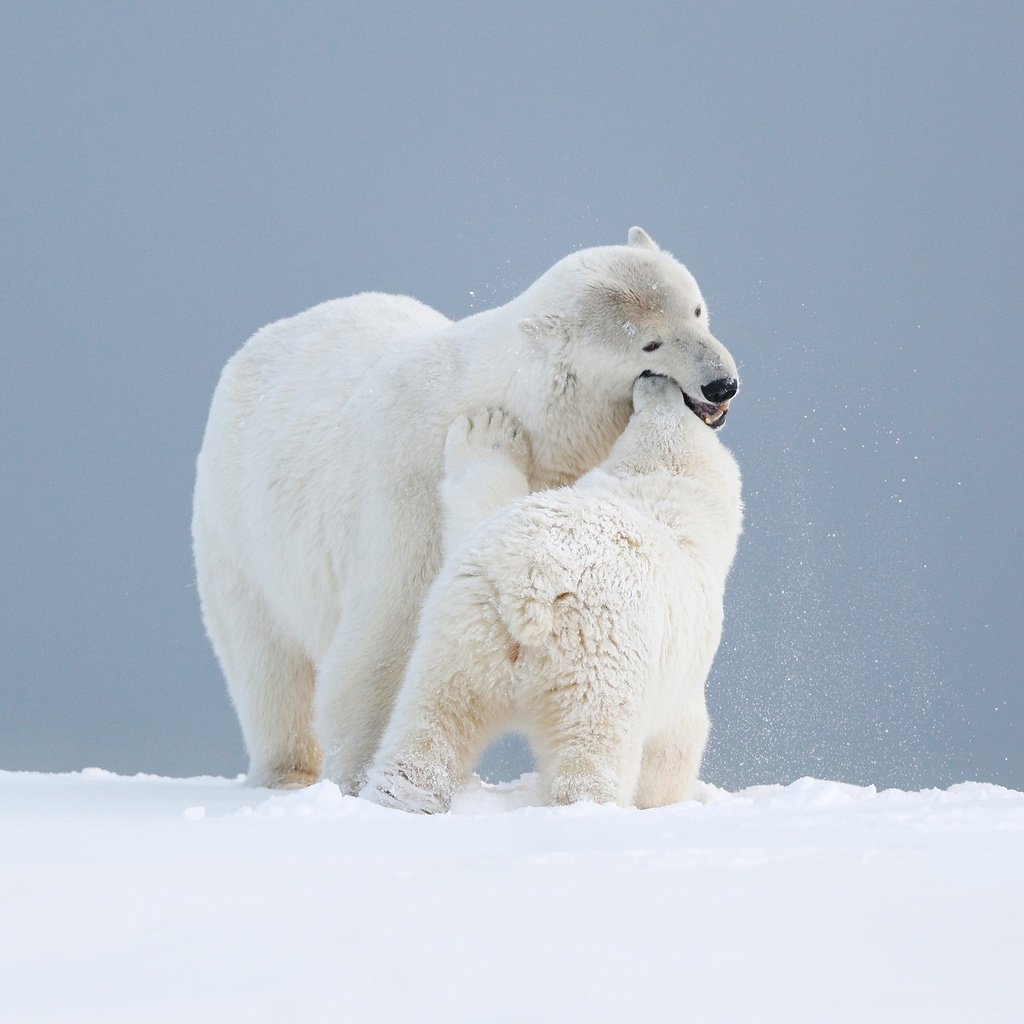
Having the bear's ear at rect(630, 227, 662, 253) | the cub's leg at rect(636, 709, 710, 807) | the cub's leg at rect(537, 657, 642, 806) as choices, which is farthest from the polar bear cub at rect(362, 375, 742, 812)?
the bear's ear at rect(630, 227, 662, 253)

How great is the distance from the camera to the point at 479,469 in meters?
4.69

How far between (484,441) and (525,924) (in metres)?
2.84

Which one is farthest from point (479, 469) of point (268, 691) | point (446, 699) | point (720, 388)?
point (268, 691)

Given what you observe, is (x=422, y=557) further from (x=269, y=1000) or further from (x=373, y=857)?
(x=269, y=1000)

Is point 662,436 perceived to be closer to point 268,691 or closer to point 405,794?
point 405,794

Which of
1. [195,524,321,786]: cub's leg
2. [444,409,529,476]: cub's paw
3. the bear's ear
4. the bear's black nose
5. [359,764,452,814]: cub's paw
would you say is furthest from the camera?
[195,524,321,786]: cub's leg

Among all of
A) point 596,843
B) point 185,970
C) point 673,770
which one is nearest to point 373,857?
point 596,843

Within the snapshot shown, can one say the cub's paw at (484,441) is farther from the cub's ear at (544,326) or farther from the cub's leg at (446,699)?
the cub's leg at (446,699)

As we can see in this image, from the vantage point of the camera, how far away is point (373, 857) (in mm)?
2625

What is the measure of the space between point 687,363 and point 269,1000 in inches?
125

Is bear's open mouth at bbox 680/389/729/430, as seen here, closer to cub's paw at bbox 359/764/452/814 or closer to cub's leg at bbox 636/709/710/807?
cub's leg at bbox 636/709/710/807

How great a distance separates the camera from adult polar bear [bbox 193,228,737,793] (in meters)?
4.80

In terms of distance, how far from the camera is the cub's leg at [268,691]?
6.29 metres

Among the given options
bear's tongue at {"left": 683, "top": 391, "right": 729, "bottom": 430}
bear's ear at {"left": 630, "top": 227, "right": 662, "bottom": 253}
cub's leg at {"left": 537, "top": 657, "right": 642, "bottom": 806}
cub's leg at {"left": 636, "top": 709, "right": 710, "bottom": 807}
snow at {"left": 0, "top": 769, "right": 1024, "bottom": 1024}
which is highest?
bear's ear at {"left": 630, "top": 227, "right": 662, "bottom": 253}
